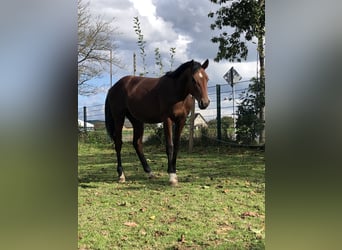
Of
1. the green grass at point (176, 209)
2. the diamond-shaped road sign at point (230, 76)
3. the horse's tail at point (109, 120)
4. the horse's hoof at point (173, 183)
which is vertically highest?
the diamond-shaped road sign at point (230, 76)

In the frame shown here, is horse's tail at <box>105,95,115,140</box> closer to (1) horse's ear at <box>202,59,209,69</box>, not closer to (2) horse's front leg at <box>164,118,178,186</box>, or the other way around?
(2) horse's front leg at <box>164,118,178,186</box>

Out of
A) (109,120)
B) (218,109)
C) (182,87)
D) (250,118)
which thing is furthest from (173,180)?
(218,109)

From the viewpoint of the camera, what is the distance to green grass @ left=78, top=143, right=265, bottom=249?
2256 millimetres

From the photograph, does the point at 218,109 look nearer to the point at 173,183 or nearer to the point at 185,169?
the point at 185,169

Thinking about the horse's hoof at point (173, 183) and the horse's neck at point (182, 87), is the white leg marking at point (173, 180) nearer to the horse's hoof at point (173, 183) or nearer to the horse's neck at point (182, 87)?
the horse's hoof at point (173, 183)

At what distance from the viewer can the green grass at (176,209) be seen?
88.8 inches

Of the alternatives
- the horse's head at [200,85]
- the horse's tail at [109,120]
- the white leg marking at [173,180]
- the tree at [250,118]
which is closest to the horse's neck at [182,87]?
the horse's head at [200,85]

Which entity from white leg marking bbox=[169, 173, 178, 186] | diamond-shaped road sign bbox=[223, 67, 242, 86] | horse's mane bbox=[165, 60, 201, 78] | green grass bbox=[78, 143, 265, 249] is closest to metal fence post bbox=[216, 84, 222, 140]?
diamond-shaped road sign bbox=[223, 67, 242, 86]

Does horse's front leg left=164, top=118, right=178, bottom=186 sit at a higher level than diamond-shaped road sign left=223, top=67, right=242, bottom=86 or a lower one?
lower

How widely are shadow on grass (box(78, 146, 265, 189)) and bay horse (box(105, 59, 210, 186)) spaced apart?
250mm
